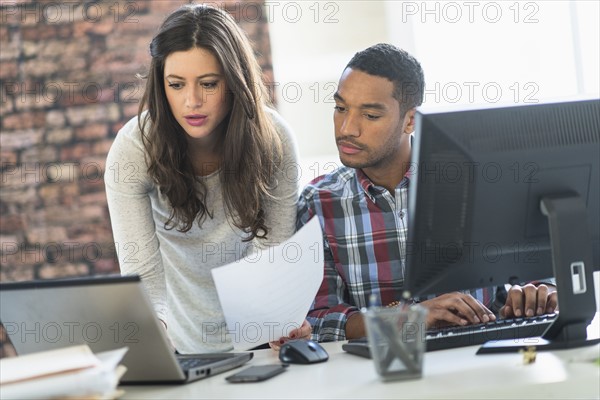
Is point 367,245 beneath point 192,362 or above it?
above

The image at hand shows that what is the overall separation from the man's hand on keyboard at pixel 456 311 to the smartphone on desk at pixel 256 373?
0.44 meters

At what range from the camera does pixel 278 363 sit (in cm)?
143

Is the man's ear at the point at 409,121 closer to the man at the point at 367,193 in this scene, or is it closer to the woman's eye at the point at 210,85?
the man at the point at 367,193

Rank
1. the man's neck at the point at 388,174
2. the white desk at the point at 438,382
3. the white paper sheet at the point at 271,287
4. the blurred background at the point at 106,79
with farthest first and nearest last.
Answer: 1. the blurred background at the point at 106,79
2. the man's neck at the point at 388,174
3. the white paper sheet at the point at 271,287
4. the white desk at the point at 438,382

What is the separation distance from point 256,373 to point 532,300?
632 millimetres

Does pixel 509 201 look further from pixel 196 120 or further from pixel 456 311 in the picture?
pixel 196 120

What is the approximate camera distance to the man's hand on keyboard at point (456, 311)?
166 centimetres

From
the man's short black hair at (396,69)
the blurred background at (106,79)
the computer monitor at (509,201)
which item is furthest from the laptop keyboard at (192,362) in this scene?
the blurred background at (106,79)

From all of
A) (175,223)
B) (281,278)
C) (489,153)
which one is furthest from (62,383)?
(175,223)

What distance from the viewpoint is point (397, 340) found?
116cm

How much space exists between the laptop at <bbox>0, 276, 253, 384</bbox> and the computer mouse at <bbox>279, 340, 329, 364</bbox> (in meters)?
0.09

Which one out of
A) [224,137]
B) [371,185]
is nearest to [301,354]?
[371,185]

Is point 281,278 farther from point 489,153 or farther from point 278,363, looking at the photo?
point 489,153

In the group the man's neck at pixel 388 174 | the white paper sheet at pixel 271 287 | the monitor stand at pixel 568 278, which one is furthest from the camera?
the man's neck at pixel 388 174
